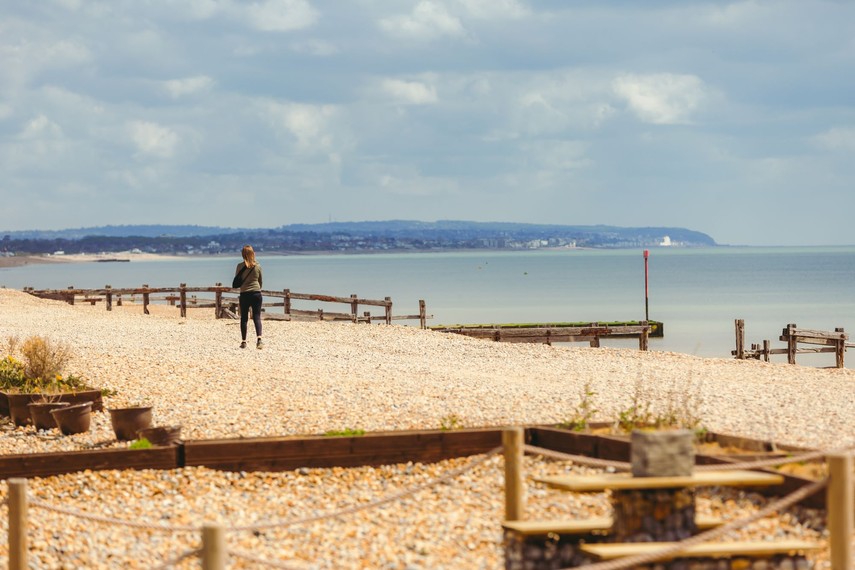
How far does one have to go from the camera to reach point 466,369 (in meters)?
18.9

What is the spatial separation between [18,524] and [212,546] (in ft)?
6.76

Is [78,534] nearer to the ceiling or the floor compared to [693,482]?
nearer to the floor

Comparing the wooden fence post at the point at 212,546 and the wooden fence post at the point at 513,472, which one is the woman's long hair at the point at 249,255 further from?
the wooden fence post at the point at 212,546

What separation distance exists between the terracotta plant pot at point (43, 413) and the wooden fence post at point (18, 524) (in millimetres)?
5430

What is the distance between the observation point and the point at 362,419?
12.8 metres

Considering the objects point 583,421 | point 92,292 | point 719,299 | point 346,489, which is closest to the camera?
point 346,489

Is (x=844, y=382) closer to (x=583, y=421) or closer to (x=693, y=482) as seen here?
(x=583, y=421)

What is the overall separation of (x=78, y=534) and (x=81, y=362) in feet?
28.2

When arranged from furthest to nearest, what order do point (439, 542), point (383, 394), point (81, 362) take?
point (81, 362) → point (383, 394) → point (439, 542)

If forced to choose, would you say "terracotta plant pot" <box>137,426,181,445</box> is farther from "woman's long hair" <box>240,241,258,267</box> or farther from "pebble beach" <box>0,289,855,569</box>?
"woman's long hair" <box>240,241,258,267</box>

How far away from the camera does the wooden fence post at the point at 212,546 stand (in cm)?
619

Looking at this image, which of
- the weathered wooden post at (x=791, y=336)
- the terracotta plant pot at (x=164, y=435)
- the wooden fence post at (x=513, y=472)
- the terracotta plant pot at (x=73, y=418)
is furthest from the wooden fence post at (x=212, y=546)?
the weathered wooden post at (x=791, y=336)

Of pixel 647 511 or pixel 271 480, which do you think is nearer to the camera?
pixel 647 511

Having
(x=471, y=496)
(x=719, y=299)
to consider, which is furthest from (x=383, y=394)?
(x=719, y=299)
